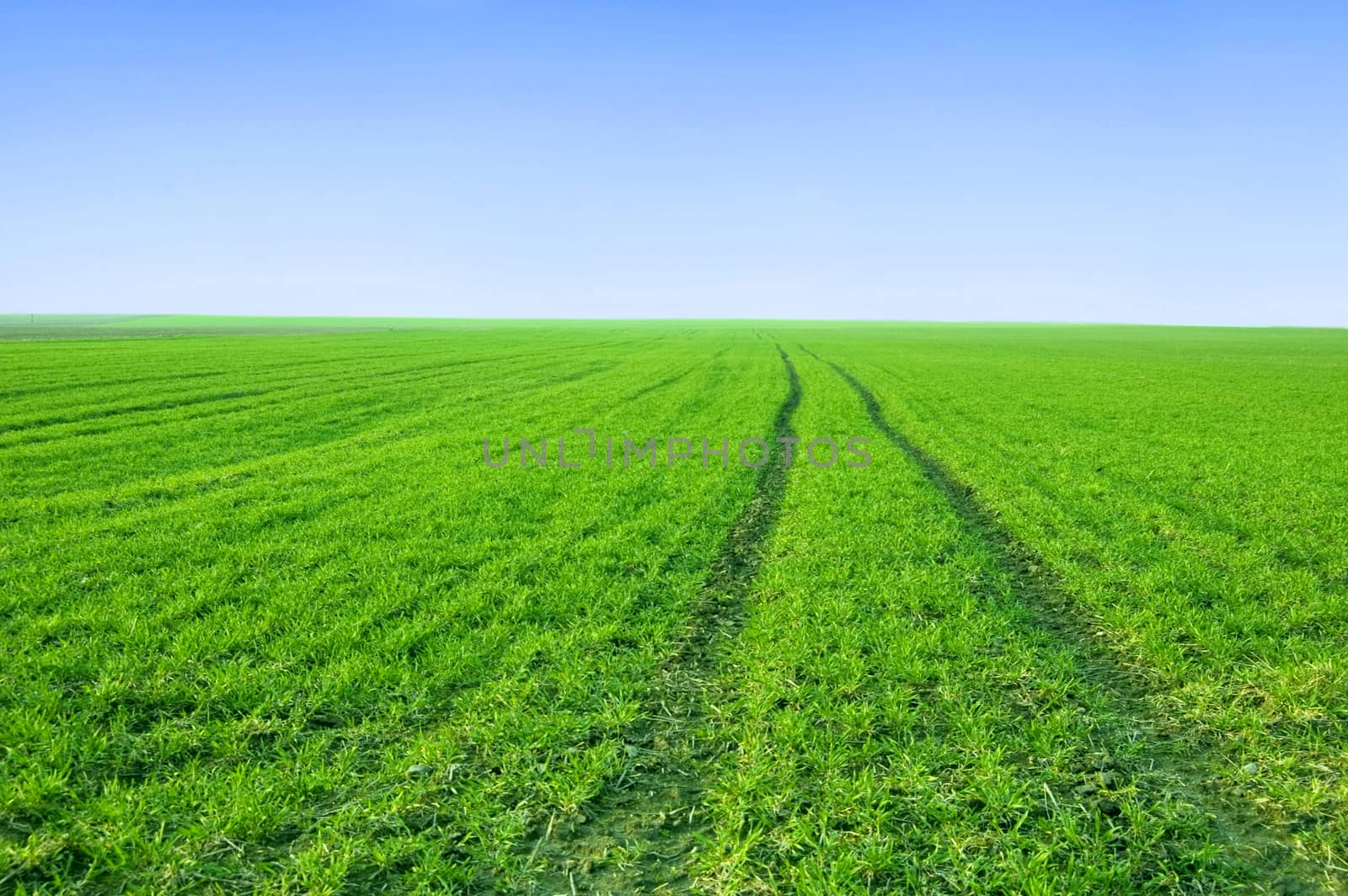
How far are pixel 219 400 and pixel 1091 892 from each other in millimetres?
26058

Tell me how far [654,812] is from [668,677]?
163cm

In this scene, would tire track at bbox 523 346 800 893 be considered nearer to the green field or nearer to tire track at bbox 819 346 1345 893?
the green field

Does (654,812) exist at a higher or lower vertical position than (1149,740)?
lower

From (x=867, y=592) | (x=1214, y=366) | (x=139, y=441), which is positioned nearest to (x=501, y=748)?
(x=867, y=592)

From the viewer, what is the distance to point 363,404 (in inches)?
900

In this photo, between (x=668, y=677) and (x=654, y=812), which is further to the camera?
(x=668, y=677)

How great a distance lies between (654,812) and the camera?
4.37 meters

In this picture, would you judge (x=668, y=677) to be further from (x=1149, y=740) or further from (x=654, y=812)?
(x=1149, y=740)

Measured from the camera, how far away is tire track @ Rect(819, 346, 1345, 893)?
3.90 meters

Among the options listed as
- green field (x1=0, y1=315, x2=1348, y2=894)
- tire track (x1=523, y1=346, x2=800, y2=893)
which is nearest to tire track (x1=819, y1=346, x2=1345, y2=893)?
green field (x1=0, y1=315, x2=1348, y2=894)

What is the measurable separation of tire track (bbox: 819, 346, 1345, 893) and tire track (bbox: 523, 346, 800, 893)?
3.14 meters

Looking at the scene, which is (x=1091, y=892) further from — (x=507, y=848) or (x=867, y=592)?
(x=867, y=592)

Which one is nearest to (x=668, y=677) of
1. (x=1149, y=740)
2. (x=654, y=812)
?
(x=654, y=812)

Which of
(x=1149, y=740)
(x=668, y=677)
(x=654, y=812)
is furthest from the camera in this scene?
(x=668, y=677)
